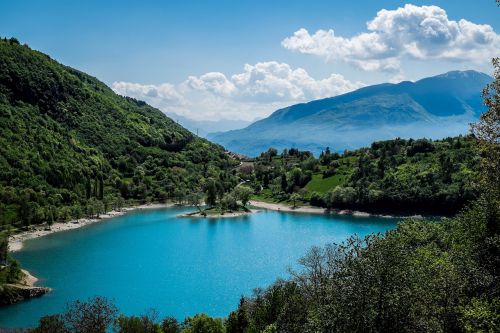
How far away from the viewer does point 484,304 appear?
20.4 meters

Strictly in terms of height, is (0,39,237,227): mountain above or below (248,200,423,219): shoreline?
above

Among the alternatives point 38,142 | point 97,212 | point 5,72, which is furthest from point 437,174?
point 5,72

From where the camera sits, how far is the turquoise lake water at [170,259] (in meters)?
67.6

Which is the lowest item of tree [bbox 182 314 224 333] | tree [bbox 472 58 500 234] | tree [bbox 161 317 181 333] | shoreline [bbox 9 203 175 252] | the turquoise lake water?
the turquoise lake water

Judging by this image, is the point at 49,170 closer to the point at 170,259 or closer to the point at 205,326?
the point at 170,259

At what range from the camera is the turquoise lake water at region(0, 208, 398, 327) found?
67.6m

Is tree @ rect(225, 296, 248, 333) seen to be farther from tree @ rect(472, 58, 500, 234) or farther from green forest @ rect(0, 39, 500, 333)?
tree @ rect(472, 58, 500, 234)

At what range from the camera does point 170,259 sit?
9625 centimetres

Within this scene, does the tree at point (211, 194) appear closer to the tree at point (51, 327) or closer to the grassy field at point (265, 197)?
the grassy field at point (265, 197)

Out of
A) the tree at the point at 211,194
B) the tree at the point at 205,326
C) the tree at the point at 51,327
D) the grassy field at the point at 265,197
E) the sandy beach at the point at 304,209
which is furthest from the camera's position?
the grassy field at the point at 265,197

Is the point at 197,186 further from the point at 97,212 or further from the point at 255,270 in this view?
the point at 255,270

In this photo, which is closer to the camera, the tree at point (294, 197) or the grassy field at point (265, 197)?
the tree at point (294, 197)

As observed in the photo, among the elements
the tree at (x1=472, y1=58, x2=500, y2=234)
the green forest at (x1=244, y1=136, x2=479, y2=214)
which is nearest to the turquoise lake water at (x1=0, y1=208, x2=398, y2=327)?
the green forest at (x1=244, y1=136, x2=479, y2=214)

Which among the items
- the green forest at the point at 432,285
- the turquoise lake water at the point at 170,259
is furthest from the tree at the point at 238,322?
the green forest at the point at 432,285
